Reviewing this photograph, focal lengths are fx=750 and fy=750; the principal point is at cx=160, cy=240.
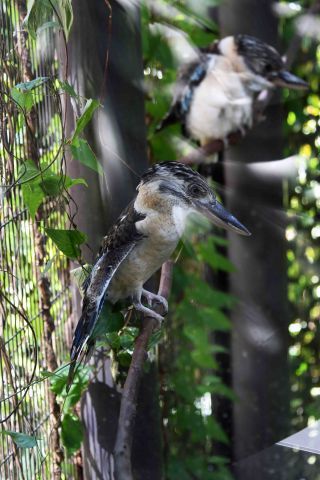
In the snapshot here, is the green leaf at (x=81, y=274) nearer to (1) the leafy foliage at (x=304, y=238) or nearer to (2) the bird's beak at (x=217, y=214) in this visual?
(2) the bird's beak at (x=217, y=214)

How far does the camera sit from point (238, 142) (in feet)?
4.69

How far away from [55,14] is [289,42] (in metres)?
0.71

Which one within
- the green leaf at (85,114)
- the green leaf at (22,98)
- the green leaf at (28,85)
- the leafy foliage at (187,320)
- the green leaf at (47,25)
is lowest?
Answer: the leafy foliage at (187,320)

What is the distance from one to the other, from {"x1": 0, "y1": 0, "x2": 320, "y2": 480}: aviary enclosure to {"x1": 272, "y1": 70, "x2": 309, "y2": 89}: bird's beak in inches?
2.0

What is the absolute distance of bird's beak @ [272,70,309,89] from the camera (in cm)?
132

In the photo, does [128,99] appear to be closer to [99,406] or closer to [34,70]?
[34,70]

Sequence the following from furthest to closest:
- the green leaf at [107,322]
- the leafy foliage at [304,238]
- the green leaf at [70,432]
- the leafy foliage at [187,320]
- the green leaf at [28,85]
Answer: the leafy foliage at [304,238] → the leafy foliage at [187,320] → the green leaf at [70,432] → the green leaf at [107,322] → the green leaf at [28,85]

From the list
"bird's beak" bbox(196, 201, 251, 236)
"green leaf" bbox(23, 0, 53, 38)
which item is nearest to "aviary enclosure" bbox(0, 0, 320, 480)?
"green leaf" bbox(23, 0, 53, 38)

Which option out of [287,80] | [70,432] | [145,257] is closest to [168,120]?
[287,80]

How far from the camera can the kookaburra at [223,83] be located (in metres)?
1.30

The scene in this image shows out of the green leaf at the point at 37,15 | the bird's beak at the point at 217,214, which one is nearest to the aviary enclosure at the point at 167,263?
the green leaf at the point at 37,15

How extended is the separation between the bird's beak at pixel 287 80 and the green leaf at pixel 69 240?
562 millimetres

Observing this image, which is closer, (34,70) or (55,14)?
(55,14)

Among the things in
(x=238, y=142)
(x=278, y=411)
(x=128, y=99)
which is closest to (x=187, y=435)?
(x=278, y=411)
